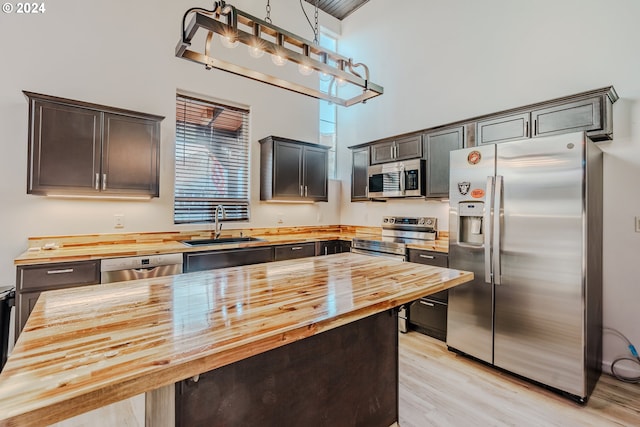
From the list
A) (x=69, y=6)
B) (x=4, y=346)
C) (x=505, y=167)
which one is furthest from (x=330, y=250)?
(x=69, y=6)

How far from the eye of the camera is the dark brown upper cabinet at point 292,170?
4145 mm

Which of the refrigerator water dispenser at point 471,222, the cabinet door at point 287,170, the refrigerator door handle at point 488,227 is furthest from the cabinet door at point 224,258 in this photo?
the refrigerator door handle at point 488,227

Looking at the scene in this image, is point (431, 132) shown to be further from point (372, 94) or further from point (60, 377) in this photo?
point (60, 377)

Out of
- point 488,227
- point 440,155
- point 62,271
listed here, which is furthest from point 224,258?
point 440,155

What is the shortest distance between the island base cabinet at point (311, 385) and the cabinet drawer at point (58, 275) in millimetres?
2149

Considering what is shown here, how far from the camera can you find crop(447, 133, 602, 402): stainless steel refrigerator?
2.21 m

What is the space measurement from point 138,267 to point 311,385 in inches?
85.5

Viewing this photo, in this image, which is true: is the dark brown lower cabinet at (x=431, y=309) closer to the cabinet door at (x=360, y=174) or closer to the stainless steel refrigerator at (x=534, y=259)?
the stainless steel refrigerator at (x=534, y=259)

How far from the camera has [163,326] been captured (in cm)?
101

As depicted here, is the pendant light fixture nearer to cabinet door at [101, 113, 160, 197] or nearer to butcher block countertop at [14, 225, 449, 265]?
cabinet door at [101, 113, 160, 197]

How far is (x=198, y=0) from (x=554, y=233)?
4706 millimetres

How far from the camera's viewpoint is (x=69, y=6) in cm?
313

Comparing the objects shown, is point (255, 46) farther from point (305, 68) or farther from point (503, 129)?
point (503, 129)

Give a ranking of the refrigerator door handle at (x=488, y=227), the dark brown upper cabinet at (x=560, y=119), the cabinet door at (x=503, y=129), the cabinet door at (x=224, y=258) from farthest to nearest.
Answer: the cabinet door at (x=224, y=258) < the cabinet door at (x=503, y=129) < the refrigerator door handle at (x=488, y=227) < the dark brown upper cabinet at (x=560, y=119)
